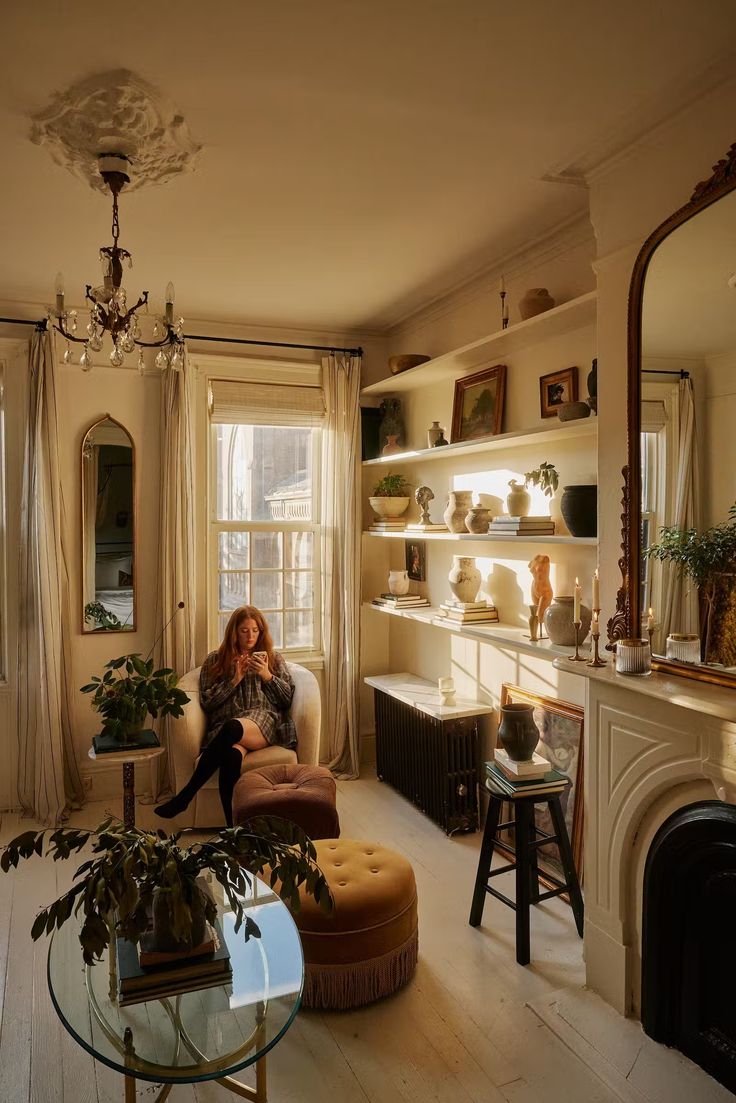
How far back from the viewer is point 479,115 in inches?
88.6

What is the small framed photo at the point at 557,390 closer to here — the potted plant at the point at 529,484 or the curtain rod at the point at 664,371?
the potted plant at the point at 529,484

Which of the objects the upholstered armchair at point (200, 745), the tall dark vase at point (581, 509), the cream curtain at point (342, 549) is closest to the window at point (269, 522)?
the cream curtain at point (342, 549)

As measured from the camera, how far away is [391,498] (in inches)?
178

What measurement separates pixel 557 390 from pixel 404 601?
1.61 m

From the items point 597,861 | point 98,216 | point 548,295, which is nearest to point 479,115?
point 548,295

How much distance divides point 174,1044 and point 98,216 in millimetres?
2837

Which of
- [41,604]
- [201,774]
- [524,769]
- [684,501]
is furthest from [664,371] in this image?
[41,604]

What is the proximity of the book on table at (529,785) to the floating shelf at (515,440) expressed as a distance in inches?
51.0

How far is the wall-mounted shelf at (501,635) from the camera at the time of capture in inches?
119

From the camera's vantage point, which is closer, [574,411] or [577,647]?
[577,647]

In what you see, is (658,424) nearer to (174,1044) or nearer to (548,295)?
(548,295)

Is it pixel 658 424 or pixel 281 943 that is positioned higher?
pixel 658 424

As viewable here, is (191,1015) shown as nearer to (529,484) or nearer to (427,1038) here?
(427,1038)

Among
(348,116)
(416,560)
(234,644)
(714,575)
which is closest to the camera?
(714,575)
